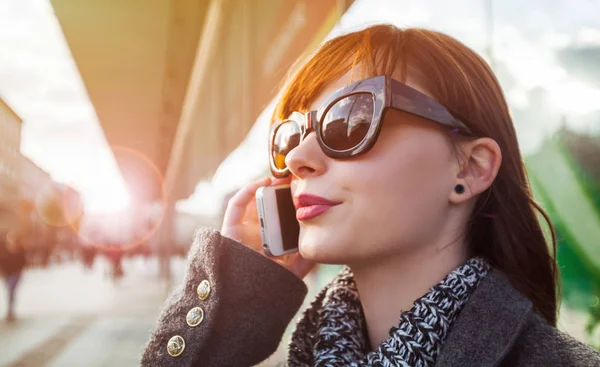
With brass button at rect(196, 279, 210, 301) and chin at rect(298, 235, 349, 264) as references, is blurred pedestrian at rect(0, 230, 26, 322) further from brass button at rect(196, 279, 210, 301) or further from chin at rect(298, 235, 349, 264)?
chin at rect(298, 235, 349, 264)

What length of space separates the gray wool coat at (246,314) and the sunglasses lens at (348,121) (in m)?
0.42

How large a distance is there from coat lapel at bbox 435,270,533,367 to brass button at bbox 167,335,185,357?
0.64m

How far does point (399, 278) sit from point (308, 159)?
0.37 m

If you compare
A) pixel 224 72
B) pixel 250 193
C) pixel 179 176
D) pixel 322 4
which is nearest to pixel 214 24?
pixel 224 72

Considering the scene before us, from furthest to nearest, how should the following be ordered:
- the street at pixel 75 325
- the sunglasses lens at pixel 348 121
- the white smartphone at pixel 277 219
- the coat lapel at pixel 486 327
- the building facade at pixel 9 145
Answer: the street at pixel 75 325, the building facade at pixel 9 145, the white smartphone at pixel 277 219, the sunglasses lens at pixel 348 121, the coat lapel at pixel 486 327

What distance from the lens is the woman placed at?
1.10 metres

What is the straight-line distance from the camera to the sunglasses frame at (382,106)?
1120 millimetres

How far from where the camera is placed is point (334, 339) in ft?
4.06

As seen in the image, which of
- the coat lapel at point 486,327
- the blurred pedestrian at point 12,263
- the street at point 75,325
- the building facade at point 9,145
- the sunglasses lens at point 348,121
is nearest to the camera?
the coat lapel at point 486,327

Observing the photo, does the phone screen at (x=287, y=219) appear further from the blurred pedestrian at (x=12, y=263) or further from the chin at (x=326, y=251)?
the blurred pedestrian at (x=12, y=263)

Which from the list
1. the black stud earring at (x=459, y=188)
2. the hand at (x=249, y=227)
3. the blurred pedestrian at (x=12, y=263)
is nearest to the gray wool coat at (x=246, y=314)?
the hand at (x=249, y=227)

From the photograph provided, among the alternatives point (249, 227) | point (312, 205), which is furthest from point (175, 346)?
point (312, 205)

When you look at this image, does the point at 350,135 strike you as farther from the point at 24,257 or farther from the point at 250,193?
the point at 24,257

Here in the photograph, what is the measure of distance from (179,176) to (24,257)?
9.77m
